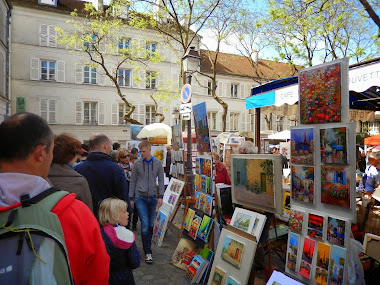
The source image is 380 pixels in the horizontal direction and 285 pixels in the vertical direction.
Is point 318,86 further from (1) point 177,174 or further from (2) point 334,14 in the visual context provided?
(2) point 334,14

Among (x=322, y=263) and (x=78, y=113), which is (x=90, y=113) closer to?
(x=78, y=113)

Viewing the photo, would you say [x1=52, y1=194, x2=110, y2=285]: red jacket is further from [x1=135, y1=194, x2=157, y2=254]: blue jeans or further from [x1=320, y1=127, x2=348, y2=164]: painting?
[x1=135, y1=194, x2=157, y2=254]: blue jeans

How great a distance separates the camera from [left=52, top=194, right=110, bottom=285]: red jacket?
1139mm

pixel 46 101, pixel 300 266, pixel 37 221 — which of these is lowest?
pixel 300 266

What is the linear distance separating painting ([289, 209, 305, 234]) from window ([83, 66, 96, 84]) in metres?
25.0

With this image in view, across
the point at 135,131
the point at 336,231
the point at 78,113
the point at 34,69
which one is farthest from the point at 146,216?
the point at 34,69

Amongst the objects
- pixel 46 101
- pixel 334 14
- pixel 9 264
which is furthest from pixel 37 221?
pixel 46 101

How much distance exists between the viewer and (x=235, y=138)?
44.4 feet

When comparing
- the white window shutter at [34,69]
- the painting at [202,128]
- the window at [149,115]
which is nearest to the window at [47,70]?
the white window shutter at [34,69]

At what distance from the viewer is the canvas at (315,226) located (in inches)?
112

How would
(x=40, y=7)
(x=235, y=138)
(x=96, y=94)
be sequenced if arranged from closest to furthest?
(x=235, y=138), (x=40, y=7), (x=96, y=94)

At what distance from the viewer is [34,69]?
24.1 meters

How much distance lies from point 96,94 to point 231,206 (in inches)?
927

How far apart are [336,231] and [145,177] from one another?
3.14m
